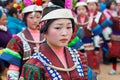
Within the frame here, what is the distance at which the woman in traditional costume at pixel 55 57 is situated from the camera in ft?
7.21

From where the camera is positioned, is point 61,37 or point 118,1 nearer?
point 61,37

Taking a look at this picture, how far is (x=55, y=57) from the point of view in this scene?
2281mm

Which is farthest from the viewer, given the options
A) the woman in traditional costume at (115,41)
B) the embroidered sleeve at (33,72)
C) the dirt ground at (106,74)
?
the woman in traditional costume at (115,41)

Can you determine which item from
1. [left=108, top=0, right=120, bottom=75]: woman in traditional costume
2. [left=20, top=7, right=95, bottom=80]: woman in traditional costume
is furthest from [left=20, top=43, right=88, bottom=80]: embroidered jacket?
[left=108, top=0, right=120, bottom=75]: woman in traditional costume

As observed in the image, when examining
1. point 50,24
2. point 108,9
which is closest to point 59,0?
point 50,24

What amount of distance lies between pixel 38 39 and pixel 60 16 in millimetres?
1310

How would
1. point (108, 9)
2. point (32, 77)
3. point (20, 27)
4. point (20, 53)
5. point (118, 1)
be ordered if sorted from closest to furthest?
point (32, 77), point (20, 53), point (20, 27), point (118, 1), point (108, 9)

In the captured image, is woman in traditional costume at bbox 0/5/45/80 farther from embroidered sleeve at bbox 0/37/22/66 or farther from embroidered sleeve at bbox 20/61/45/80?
embroidered sleeve at bbox 20/61/45/80

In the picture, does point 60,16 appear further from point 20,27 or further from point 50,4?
point 20,27

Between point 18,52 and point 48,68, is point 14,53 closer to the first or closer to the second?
point 18,52

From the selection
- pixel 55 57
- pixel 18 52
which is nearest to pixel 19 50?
pixel 18 52

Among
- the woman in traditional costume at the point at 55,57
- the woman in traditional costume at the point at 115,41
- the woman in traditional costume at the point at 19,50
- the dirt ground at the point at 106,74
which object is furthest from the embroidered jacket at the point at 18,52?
the woman in traditional costume at the point at 115,41

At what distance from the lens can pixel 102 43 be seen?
739 cm

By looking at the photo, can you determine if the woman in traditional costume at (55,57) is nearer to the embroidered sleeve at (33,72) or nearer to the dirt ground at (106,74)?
the embroidered sleeve at (33,72)
